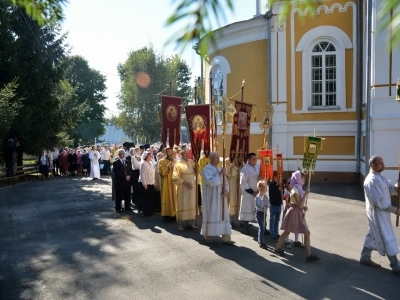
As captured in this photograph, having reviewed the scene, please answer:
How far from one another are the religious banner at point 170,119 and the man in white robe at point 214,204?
305 centimetres

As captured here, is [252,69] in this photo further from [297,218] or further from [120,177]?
[297,218]

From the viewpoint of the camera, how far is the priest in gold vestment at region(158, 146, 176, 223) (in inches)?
432

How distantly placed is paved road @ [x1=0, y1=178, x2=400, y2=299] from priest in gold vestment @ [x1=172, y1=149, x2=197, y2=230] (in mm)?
354

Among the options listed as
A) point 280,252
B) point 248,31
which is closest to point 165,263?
point 280,252

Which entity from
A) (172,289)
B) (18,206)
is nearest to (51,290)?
(172,289)

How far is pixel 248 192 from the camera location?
9094 millimetres

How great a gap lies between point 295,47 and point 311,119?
2678 mm

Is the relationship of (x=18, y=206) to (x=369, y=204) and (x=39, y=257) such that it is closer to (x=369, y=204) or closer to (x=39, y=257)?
(x=39, y=257)

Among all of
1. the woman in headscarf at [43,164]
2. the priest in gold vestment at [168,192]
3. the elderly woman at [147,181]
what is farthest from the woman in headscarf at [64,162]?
the priest in gold vestment at [168,192]

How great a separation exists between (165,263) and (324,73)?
38.0 ft

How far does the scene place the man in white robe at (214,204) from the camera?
844 centimetres

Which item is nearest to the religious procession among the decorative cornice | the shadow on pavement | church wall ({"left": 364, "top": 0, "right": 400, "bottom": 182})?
church wall ({"left": 364, "top": 0, "right": 400, "bottom": 182})

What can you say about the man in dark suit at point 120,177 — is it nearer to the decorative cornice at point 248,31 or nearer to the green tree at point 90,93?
the decorative cornice at point 248,31

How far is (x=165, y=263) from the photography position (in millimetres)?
7254
